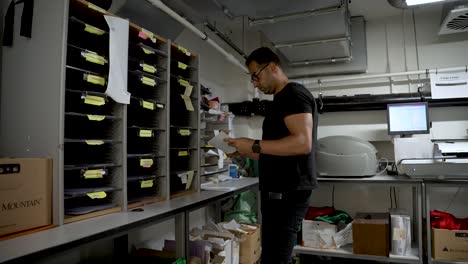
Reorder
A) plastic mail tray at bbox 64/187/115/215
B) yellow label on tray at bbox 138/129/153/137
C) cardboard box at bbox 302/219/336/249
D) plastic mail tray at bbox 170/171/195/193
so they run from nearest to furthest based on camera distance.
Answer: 1. plastic mail tray at bbox 64/187/115/215
2. yellow label on tray at bbox 138/129/153/137
3. plastic mail tray at bbox 170/171/195/193
4. cardboard box at bbox 302/219/336/249

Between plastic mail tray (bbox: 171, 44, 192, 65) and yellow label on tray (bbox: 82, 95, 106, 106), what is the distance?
705 millimetres

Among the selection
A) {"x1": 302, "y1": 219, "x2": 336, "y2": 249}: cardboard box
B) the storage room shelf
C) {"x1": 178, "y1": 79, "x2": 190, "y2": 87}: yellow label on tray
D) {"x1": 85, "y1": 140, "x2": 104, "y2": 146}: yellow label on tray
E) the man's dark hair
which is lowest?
the storage room shelf

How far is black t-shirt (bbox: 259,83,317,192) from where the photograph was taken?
60.4 inches

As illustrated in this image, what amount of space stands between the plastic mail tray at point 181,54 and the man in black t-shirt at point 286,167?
2.47 ft

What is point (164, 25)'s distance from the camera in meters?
2.08

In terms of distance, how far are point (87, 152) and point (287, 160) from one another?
94 cm

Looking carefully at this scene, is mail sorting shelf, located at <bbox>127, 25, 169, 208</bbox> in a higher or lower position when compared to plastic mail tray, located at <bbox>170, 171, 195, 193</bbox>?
higher

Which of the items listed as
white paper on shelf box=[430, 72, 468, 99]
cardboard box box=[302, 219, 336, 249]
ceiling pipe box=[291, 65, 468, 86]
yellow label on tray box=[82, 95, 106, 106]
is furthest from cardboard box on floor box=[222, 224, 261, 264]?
white paper on shelf box=[430, 72, 468, 99]

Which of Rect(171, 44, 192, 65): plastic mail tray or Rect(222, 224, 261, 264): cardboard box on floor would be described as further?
Rect(222, 224, 261, 264): cardboard box on floor

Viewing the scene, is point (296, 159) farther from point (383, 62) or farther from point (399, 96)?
point (383, 62)

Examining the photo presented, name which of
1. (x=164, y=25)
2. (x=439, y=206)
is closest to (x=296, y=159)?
(x=164, y=25)

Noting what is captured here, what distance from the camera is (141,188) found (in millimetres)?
1744

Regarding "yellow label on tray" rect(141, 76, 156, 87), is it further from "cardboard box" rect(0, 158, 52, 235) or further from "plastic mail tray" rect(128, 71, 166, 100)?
"cardboard box" rect(0, 158, 52, 235)

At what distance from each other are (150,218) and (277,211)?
0.62 metres
